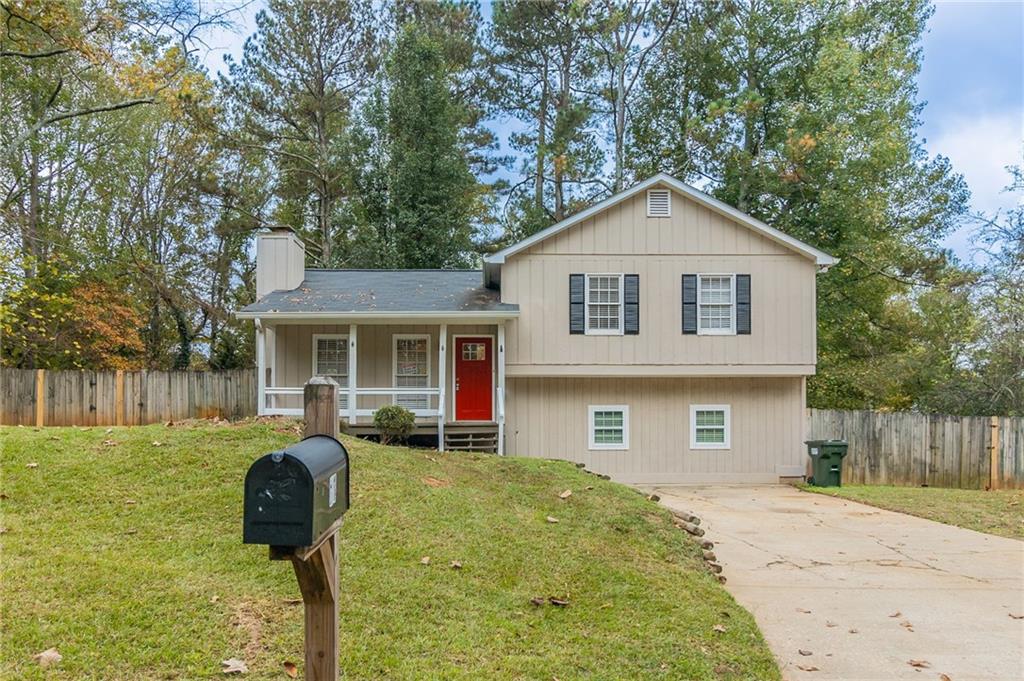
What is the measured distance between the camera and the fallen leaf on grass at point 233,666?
11.9ft

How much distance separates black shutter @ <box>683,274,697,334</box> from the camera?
1367cm

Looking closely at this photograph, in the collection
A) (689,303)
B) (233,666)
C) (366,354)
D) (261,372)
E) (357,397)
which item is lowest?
(233,666)

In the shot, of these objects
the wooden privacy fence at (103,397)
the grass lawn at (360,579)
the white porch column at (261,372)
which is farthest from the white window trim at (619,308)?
the wooden privacy fence at (103,397)

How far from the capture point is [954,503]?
35.7 ft

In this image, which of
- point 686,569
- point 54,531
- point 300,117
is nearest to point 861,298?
point 686,569

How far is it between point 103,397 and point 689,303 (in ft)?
44.6

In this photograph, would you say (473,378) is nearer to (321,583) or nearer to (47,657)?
(47,657)

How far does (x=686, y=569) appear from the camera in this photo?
232 inches

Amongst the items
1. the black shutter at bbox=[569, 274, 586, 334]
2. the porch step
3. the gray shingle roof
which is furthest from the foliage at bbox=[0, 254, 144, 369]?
the black shutter at bbox=[569, 274, 586, 334]

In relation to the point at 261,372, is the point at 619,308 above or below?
above

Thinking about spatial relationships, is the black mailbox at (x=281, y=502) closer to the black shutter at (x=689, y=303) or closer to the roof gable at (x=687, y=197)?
the roof gable at (x=687, y=197)

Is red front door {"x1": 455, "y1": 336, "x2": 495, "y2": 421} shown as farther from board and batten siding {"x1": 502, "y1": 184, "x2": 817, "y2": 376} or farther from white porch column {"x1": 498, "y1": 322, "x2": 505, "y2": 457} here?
white porch column {"x1": 498, "y1": 322, "x2": 505, "y2": 457}

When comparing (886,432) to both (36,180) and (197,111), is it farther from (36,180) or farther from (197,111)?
(36,180)

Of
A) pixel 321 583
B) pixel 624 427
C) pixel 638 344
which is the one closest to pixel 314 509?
pixel 321 583
